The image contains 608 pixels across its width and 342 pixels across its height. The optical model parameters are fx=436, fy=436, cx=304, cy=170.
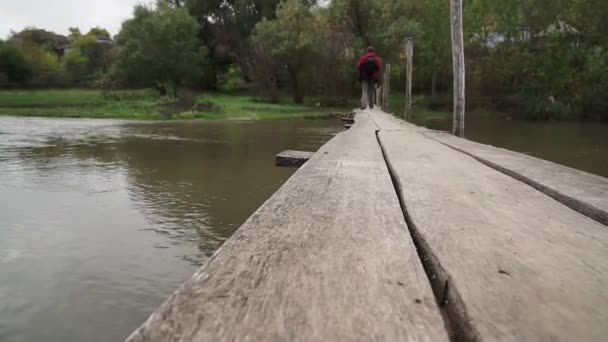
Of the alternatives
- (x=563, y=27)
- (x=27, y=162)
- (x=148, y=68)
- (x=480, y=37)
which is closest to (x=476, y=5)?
(x=480, y=37)

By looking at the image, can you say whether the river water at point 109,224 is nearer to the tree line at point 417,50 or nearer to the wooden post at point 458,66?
the wooden post at point 458,66

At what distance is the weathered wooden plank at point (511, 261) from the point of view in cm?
Answer: 69

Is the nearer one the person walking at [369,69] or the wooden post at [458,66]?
the wooden post at [458,66]

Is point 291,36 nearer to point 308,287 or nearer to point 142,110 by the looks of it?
point 142,110

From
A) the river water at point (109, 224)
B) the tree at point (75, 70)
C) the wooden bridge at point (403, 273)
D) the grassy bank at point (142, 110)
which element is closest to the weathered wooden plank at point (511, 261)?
Answer: the wooden bridge at point (403, 273)

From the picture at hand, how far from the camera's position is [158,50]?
28.6 m

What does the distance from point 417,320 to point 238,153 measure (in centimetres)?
692

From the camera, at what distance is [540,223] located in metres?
1.24

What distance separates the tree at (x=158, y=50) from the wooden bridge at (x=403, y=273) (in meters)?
29.5

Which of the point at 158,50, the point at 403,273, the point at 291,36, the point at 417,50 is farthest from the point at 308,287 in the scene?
the point at 158,50

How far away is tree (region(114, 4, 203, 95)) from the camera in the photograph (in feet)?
94.1

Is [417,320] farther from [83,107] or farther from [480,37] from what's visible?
[480,37]

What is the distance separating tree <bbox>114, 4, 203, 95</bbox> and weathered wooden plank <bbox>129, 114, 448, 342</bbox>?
2959cm

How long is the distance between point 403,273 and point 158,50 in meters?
30.5
